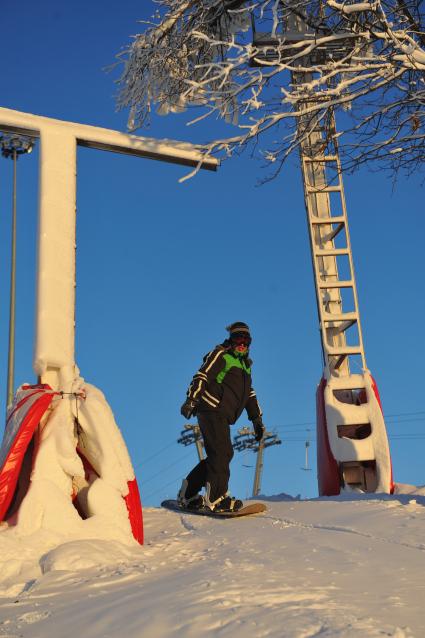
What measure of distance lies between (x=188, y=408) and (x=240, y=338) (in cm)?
81

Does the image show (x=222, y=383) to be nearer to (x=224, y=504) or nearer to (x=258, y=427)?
(x=258, y=427)

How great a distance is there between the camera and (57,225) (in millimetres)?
5930

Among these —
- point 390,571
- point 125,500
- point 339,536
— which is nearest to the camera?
point 390,571

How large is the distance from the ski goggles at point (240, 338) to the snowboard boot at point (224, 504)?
4.34 feet

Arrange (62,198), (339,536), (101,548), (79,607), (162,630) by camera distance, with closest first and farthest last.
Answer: (162,630) < (79,607) < (101,548) < (339,536) < (62,198)

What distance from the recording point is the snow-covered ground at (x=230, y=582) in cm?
268

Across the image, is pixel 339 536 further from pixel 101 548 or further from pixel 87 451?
pixel 87 451

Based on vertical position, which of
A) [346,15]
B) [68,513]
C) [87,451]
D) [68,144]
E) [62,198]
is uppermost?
[346,15]

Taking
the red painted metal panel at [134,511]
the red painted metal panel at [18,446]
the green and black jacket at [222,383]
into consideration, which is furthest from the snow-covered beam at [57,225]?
the green and black jacket at [222,383]

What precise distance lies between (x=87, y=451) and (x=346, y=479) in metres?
4.19

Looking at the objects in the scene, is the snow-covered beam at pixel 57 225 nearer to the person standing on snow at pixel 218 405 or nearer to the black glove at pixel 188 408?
the black glove at pixel 188 408

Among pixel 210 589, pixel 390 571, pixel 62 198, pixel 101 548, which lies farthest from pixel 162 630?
pixel 62 198

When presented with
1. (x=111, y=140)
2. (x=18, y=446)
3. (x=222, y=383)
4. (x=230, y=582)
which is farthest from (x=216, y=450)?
(x=230, y=582)

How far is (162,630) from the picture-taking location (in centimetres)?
264
